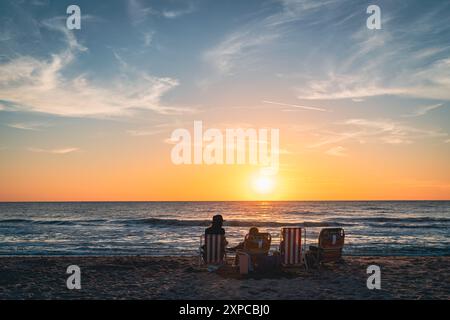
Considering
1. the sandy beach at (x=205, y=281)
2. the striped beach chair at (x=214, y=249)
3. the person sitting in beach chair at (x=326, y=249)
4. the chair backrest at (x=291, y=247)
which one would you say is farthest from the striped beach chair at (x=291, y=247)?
the striped beach chair at (x=214, y=249)

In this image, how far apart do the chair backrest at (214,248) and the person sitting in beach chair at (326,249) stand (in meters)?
2.61

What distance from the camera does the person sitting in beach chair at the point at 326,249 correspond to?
10.8 m

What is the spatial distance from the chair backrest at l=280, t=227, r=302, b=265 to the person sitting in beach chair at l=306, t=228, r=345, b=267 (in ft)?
1.83

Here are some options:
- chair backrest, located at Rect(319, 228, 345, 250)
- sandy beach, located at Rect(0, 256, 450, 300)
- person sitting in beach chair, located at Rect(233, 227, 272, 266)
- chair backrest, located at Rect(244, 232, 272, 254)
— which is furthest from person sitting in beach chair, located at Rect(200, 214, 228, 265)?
chair backrest, located at Rect(319, 228, 345, 250)

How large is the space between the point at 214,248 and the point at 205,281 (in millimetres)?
1569

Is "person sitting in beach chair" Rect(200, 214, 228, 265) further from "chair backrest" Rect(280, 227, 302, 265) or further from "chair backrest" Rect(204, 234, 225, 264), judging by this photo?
"chair backrest" Rect(280, 227, 302, 265)

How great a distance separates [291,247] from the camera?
10.6 meters

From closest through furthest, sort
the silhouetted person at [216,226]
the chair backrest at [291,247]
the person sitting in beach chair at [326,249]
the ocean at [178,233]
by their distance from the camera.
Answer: the chair backrest at [291,247]
the person sitting in beach chair at [326,249]
the silhouetted person at [216,226]
the ocean at [178,233]

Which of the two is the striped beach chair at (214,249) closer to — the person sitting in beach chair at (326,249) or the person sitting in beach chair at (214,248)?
the person sitting in beach chair at (214,248)

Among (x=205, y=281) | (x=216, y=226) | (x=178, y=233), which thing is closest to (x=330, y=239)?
(x=216, y=226)

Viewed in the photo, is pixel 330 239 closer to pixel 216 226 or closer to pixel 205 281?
pixel 216 226

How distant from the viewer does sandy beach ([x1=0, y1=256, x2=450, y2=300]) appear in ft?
26.7
